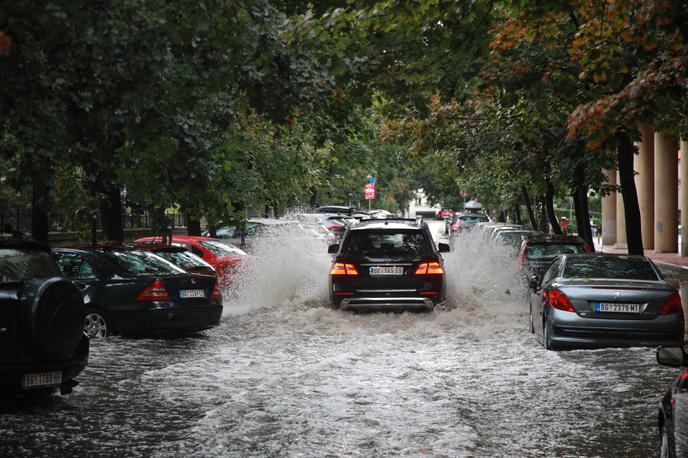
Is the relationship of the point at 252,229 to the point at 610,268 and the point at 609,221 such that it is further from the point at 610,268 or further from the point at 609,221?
the point at 609,221

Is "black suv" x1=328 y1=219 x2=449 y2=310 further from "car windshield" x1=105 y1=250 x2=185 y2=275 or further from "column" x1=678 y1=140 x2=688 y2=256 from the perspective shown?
"column" x1=678 y1=140 x2=688 y2=256

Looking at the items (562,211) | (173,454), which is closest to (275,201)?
(173,454)

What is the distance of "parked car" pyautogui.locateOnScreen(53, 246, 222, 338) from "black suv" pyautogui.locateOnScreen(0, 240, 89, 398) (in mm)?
4988

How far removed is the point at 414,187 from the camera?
441 feet

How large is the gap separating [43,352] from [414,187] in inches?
4971

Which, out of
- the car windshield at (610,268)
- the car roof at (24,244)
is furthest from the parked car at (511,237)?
the car roof at (24,244)

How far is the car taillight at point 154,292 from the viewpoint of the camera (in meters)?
14.4

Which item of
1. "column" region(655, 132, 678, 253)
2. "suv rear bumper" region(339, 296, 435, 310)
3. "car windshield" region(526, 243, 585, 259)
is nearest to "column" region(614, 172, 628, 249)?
"column" region(655, 132, 678, 253)

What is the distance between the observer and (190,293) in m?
14.9

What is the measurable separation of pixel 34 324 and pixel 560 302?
6594 millimetres

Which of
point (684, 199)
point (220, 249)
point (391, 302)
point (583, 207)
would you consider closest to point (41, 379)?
point (391, 302)

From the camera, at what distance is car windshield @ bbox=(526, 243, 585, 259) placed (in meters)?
20.4

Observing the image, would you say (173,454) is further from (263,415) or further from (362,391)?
(362,391)

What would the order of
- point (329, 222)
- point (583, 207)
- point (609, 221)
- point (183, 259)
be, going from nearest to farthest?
1. point (183, 259)
2. point (583, 207)
3. point (329, 222)
4. point (609, 221)
